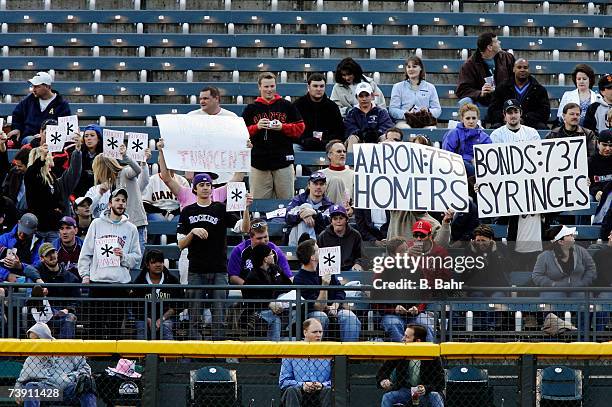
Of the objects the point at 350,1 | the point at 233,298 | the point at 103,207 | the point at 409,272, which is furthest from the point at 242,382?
the point at 350,1

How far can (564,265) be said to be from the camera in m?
15.6

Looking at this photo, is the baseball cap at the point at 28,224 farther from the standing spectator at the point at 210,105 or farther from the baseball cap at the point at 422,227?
the baseball cap at the point at 422,227

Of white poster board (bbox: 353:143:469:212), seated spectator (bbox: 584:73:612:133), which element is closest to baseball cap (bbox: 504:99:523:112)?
seated spectator (bbox: 584:73:612:133)

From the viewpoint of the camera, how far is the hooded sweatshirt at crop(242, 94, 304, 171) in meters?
17.0

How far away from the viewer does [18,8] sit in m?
22.5

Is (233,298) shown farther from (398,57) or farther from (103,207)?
(398,57)

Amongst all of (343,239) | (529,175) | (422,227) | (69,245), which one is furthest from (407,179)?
(69,245)

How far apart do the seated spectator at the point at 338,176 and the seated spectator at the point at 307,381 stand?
2440mm

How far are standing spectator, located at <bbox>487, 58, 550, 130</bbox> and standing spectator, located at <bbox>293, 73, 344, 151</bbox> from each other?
181cm

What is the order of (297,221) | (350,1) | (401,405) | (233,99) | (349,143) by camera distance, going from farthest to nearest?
(350,1) < (233,99) < (349,143) < (297,221) < (401,405)

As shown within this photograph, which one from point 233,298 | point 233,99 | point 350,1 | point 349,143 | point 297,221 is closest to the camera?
point 233,298

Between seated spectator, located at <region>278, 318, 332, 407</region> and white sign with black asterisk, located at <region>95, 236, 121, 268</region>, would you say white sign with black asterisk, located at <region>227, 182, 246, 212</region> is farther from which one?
seated spectator, located at <region>278, 318, 332, 407</region>

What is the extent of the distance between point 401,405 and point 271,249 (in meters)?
2.21

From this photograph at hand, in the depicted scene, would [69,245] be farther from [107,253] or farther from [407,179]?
[407,179]
